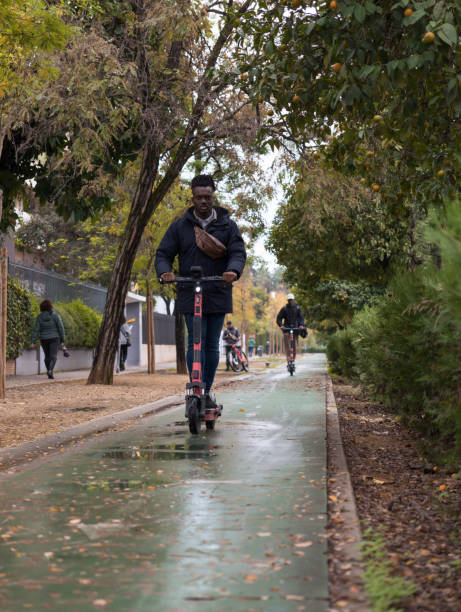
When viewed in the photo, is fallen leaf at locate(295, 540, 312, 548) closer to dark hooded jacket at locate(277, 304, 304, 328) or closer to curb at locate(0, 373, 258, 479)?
curb at locate(0, 373, 258, 479)

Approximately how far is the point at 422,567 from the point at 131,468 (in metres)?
2.80

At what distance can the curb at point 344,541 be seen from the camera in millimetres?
2951

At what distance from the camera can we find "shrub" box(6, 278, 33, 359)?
66.6ft

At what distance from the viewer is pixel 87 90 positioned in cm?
1241

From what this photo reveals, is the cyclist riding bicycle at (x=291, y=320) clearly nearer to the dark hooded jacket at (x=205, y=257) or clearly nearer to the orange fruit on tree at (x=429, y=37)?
the dark hooded jacket at (x=205, y=257)

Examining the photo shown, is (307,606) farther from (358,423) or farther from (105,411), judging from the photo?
(105,411)

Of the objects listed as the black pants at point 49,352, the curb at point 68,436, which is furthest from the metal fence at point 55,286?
the curb at point 68,436

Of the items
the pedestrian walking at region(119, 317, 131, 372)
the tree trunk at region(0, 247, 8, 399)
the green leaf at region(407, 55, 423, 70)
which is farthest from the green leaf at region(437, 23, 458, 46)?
the pedestrian walking at region(119, 317, 131, 372)

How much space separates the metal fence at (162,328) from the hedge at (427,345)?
32.6 metres

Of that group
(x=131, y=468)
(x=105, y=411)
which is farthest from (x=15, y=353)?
(x=131, y=468)

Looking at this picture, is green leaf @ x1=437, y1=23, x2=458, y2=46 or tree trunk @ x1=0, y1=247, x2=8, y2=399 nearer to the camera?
green leaf @ x1=437, y1=23, x2=458, y2=46

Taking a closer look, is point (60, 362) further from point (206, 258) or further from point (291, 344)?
point (206, 258)

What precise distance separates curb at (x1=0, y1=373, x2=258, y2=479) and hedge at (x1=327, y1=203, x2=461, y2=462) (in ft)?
9.37

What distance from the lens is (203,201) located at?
25.3 feet
